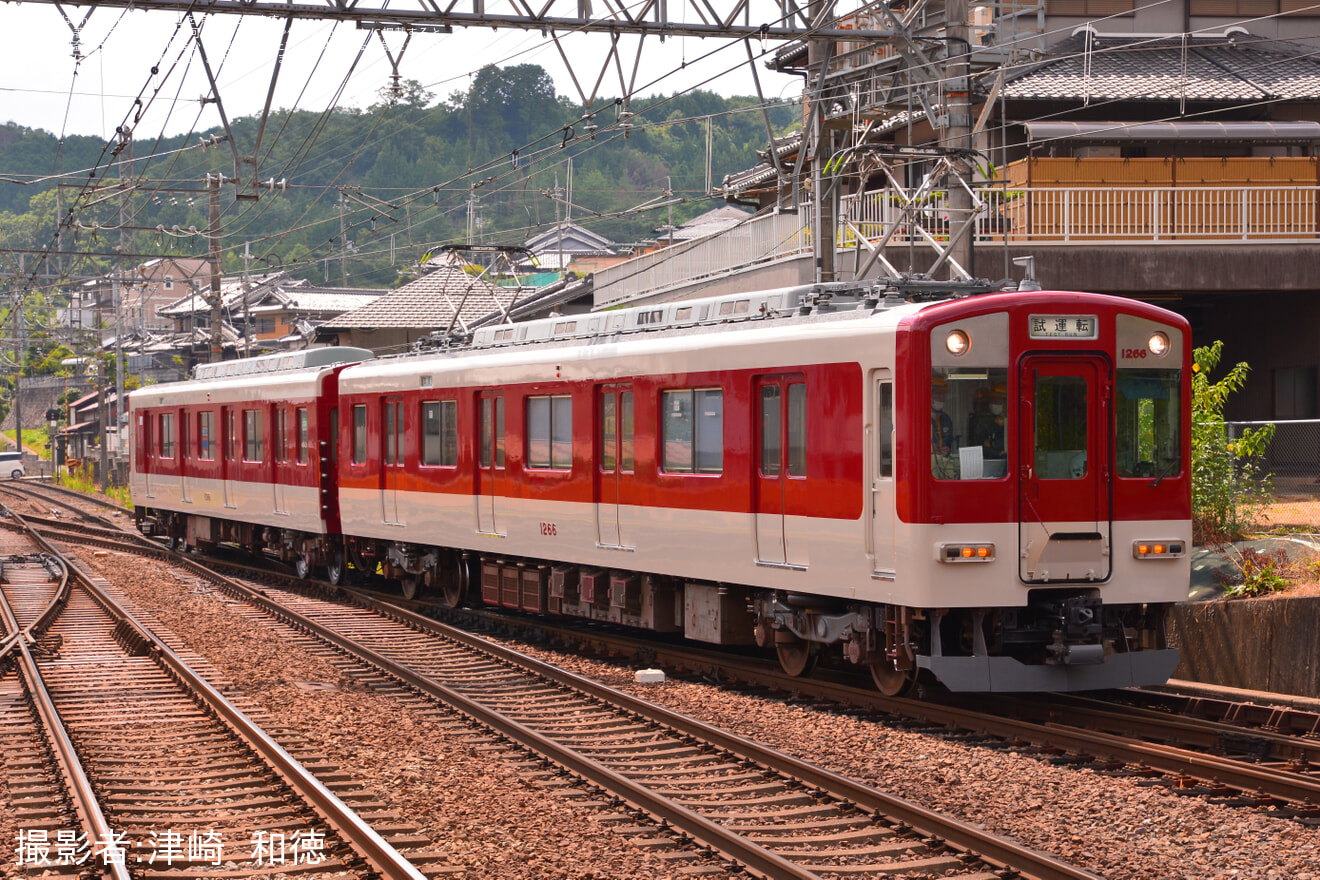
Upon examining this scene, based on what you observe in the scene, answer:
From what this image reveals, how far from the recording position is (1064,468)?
1033 centimetres

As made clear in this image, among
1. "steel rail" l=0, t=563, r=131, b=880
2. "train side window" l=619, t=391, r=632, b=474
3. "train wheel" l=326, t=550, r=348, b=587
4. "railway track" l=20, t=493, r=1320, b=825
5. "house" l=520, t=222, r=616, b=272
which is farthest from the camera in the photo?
"house" l=520, t=222, r=616, b=272

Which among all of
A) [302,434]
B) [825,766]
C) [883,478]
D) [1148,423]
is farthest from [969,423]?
[302,434]

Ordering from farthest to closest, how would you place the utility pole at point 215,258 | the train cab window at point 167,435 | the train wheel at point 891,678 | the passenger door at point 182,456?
the utility pole at point 215,258 < the train cab window at point 167,435 < the passenger door at point 182,456 < the train wheel at point 891,678

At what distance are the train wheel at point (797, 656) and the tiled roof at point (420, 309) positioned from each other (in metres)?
33.3

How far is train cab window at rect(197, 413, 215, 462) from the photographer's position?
83.0 ft

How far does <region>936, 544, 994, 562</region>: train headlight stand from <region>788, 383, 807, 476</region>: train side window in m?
1.52

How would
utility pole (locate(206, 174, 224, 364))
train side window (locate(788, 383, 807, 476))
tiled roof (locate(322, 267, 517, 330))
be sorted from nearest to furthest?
train side window (locate(788, 383, 807, 476)) → utility pole (locate(206, 174, 224, 364)) → tiled roof (locate(322, 267, 517, 330))

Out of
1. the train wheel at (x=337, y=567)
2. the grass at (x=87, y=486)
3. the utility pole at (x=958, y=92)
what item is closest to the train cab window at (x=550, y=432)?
the utility pole at (x=958, y=92)

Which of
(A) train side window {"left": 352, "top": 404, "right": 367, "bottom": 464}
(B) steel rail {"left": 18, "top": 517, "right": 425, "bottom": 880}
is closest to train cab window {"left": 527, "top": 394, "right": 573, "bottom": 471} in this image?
(B) steel rail {"left": 18, "top": 517, "right": 425, "bottom": 880}

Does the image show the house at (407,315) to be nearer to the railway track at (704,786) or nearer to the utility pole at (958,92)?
the utility pole at (958,92)

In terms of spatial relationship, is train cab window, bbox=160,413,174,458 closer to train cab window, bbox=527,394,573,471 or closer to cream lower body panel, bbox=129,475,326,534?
cream lower body panel, bbox=129,475,326,534

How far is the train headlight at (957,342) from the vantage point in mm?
10070

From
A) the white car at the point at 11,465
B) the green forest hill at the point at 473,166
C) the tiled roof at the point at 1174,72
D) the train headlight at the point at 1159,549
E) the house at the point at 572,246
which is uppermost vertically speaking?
the green forest hill at the point at 473,166

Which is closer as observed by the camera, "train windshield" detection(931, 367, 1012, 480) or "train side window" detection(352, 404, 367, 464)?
"train windshield" detection(931, 367, 1012, 480)
